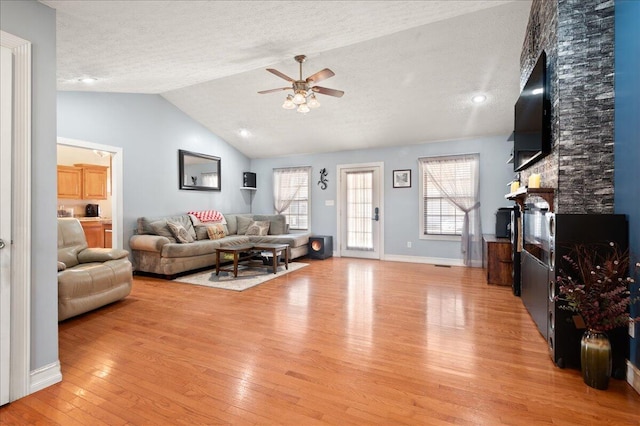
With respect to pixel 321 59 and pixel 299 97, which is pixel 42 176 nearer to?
pixel 299 97

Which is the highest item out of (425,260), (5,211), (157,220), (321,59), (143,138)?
(321,59)

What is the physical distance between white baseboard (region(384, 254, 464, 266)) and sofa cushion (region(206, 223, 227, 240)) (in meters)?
3.41

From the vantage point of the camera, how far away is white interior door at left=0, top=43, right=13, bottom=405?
5.83 feet

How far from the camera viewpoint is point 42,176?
1987 mm

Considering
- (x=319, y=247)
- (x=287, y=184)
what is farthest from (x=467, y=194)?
(x=287, y=184)

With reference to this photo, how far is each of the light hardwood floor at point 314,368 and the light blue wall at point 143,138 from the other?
235cm

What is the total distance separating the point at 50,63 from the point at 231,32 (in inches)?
55.4

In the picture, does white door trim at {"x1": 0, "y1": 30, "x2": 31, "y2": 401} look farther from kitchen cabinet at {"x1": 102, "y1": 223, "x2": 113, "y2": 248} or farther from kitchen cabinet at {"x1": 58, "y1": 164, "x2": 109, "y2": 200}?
kitchen cabinet at {"x1": 58, "y1": 164, "x2": 109, "y2": 200}

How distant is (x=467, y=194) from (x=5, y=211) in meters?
6.21

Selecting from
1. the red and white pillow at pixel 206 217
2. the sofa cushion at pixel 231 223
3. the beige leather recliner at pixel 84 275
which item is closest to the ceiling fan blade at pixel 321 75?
the beige leather recliner at pixel 84 275

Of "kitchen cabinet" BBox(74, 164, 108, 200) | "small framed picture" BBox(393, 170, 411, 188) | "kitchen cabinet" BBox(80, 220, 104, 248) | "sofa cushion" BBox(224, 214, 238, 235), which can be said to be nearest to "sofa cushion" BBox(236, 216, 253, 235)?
"sofa cushion" BBox(224, 214, 238, 235)

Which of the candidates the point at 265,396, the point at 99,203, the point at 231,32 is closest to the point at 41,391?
the point at 265,396

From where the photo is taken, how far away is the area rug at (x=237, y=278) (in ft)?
14.8

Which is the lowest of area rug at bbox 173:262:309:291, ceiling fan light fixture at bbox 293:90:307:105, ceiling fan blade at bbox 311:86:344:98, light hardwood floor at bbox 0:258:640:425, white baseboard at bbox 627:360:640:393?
light hardwood floor at bbox 0:258:640:425
